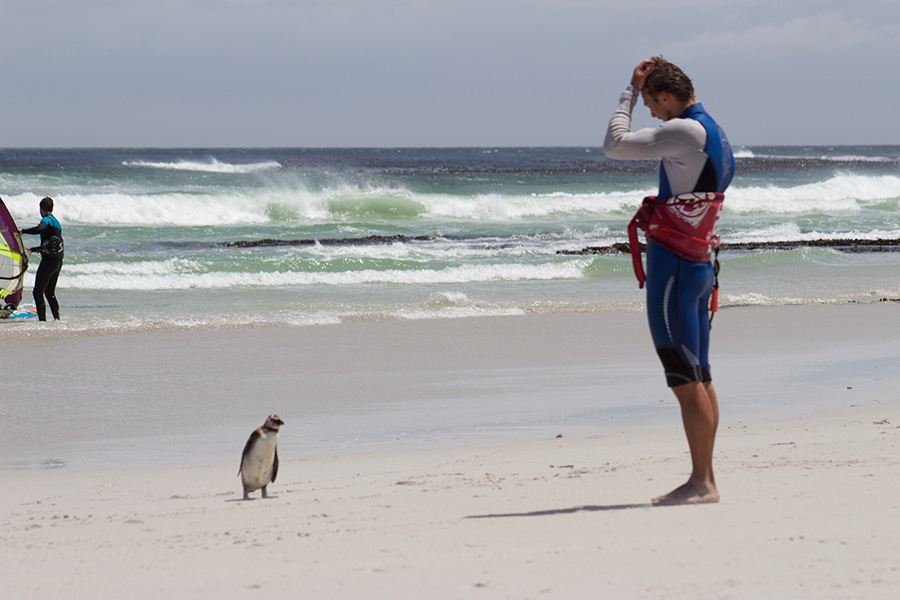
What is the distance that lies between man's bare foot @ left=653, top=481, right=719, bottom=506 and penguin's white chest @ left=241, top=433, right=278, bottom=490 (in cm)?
159

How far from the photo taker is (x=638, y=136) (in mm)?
3102

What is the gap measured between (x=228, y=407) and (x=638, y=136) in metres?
3.68

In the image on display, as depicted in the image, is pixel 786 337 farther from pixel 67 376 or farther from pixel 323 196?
pixel 323 196

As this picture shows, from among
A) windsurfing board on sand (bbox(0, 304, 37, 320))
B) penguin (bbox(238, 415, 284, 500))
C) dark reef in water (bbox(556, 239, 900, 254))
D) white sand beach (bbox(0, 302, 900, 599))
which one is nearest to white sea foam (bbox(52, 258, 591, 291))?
windsurfing board on sand (bbox(0, 304, 37, 320))

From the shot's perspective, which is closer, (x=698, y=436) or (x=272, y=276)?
(x=698, y=436)

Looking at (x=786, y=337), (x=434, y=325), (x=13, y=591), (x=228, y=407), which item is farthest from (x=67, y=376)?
(x=786, y=337)

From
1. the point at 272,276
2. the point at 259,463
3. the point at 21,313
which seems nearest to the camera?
the point at 259,463

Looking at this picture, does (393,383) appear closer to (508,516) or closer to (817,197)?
(508,516)

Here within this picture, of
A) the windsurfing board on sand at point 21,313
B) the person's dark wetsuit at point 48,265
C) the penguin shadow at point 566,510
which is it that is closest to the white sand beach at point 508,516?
the penguin shadow at point 566,510

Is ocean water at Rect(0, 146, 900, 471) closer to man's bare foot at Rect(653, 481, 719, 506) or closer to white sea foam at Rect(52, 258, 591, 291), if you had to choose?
white sea foam at Rect(52, 258, 591, 291)

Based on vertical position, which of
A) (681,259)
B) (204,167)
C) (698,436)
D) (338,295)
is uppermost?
(204,167)

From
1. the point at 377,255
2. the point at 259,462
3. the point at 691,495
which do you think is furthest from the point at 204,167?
the point at 691,495

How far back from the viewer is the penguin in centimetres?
363

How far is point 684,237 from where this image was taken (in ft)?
10.2
